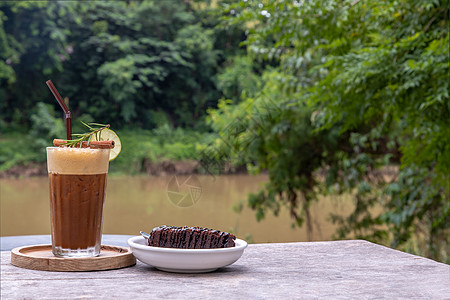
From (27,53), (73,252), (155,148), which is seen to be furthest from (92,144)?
(27,53)

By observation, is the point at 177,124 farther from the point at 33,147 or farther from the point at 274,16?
the point at 274,16

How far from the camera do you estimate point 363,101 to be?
7.00 ft

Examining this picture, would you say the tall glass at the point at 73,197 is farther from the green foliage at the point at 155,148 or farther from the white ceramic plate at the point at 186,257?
the green foliage at the point at 155,148

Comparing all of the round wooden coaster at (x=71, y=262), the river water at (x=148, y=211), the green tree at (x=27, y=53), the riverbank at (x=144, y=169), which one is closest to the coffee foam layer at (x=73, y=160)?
the round wooden coaster at (x=71, y=262)

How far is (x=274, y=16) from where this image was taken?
219 cm

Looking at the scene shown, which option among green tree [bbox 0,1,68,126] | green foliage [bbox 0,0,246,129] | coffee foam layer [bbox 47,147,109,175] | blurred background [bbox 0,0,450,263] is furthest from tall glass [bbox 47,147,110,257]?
green tree [bbox 0,1,68,126]

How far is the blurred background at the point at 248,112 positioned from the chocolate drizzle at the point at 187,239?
0.56 feet

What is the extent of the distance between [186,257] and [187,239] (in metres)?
0.03

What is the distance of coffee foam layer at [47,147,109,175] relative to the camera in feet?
2.13

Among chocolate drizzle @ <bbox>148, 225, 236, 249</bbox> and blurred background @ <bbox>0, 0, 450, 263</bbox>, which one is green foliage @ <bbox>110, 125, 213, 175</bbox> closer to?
blurred background @ <bbox>0, 0, 450, 263</bbox>

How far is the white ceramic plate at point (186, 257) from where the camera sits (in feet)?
2.04

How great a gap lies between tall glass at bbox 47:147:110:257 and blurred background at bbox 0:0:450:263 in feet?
0.59

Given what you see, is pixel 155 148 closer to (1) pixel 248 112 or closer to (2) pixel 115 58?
(2) pixel 115 58

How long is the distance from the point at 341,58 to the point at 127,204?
19.9 ft
